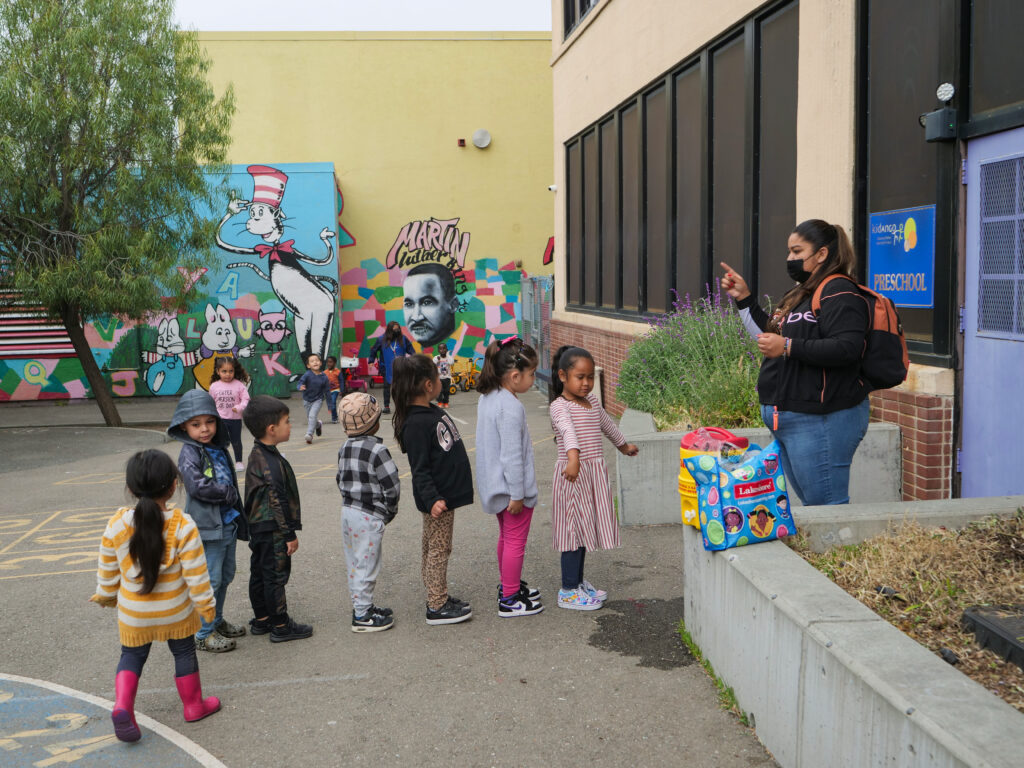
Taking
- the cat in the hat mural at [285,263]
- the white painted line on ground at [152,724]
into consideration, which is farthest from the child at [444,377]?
the white painted line on ground at [152,724]

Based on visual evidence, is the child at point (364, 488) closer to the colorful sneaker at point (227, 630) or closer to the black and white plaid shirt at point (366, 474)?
the black and white plaid shirt at point (366, 474)

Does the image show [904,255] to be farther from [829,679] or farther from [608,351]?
[608,351]

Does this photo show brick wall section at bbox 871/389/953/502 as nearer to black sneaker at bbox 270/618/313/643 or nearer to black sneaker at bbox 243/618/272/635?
black sneaker at bbox 270/618/313/643

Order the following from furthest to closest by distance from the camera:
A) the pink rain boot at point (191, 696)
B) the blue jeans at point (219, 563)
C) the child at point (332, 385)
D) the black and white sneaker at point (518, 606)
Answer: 1. the child at point (332, 385)
2. the black and white sneaker at point (518, 606)
3. the blue jeans at point (219, 563)
4. the pink rain boot at point (191, 696)

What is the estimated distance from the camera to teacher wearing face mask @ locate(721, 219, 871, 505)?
4.33 meters

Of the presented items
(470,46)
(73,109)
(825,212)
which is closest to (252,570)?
(825,212)

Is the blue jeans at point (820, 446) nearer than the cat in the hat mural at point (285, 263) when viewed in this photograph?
Yes

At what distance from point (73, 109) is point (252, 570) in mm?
12910

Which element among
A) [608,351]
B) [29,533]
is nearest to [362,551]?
[29,533]

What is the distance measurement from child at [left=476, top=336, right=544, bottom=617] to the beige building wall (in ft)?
11.8

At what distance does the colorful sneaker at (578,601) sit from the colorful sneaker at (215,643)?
1864 mm

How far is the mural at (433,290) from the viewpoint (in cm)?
2475

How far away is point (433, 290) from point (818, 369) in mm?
21011

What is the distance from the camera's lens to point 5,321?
22406 millimetres
